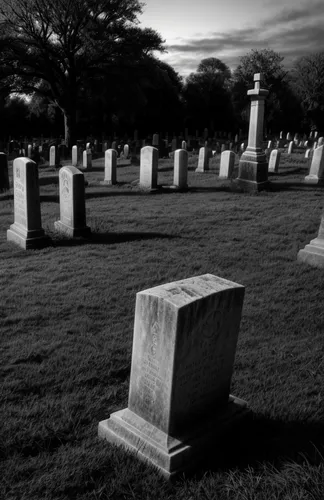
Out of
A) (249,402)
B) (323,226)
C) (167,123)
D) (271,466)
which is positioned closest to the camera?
(271,466)

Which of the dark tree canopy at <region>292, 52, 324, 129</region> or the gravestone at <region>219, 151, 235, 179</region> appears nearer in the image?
the gravestone at <region>219, 151, 235, 179</region>

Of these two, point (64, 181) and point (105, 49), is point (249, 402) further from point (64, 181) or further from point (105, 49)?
point (105, 49)

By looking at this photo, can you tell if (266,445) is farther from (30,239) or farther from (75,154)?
(75,154)

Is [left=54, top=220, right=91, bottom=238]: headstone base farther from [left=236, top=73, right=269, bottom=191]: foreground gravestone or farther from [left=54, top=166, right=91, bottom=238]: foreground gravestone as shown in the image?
[left=236, top=73, right=269, bottom=191]: foreground gravestone

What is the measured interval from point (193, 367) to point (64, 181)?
5.94m

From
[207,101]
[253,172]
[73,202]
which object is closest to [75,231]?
[73,202]

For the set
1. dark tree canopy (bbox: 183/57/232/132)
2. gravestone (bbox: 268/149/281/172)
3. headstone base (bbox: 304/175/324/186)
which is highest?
Answer: dark tree canopy (bbox: 183/57/232/132)

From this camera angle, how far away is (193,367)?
2824 mm

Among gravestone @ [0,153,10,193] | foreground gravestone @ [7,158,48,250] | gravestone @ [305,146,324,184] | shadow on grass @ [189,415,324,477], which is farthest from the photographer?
gravestone @ [305,146,324,184]

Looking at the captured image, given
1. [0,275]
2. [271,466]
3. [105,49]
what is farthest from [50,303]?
[105,49]

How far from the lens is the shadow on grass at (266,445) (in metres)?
2.69

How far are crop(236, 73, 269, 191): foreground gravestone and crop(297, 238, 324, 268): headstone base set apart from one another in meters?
6.28

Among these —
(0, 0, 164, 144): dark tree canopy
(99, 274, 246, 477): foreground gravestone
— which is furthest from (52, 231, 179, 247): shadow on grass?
(0, 0, 164, 144): dark tree canopy

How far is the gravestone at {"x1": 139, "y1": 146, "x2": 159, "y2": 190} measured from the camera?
12680 millimetres
